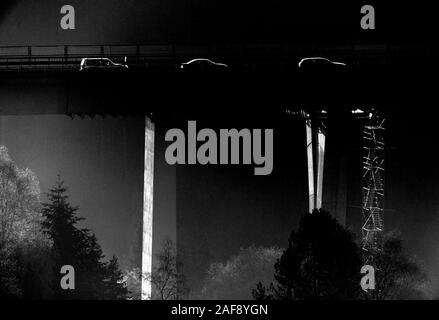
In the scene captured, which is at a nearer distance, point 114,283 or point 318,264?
point 318,264

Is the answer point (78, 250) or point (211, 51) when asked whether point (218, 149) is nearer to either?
point (211, 51)

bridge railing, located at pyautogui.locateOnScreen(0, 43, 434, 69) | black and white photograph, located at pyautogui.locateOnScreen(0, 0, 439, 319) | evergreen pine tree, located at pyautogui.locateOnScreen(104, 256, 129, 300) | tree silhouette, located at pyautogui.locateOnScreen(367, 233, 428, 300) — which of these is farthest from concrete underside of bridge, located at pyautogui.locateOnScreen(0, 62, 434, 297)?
tree silhouette, located at pyautogui.locateOnScreen(367, 233, 428, 300)

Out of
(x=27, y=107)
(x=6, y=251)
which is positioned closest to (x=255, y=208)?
(x=6, y=251)

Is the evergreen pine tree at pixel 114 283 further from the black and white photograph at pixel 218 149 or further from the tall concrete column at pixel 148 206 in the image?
the tall concrete column at pixel 148 206

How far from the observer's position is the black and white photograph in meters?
44.6

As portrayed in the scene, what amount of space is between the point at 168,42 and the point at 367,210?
16452 millimetres

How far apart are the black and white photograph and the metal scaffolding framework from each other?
0.60 ft

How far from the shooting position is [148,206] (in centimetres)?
5353

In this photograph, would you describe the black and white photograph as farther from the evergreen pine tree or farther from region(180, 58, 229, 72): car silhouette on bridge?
region(180, 58, 229, 72): car silhouette on bridge

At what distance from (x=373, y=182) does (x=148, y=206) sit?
14634 mm

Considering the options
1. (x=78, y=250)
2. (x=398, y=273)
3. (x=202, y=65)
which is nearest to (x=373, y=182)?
(x=398, y=273)

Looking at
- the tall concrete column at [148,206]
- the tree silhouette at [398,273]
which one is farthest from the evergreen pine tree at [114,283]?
the tree silhouette at [398,273]

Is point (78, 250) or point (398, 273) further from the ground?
point (78, 250)
